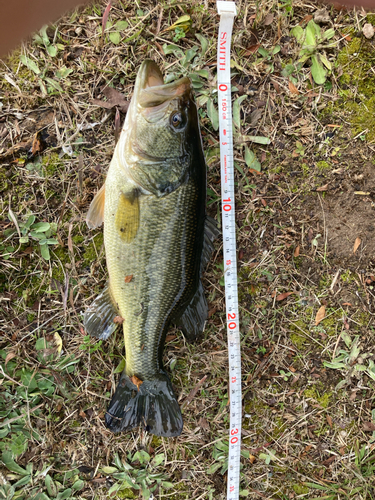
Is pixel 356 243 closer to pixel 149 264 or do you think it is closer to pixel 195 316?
pixel 195 316

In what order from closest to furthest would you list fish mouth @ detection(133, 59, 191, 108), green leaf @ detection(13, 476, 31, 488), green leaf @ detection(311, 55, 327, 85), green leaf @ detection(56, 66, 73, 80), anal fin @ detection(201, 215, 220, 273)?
1. fish mouth @ detection(133, 59, 191, 108)
2. anal fin @ detection(201, 215, 220, 273)
3. green leaf @ detection(13, 476, 31, 488)
4. green leaf @ detection(56, 66, 73, 80)
5. green leaf @ detection(311, 55, 327, 85)

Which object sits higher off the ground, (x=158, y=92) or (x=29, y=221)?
(x=158, y=92)

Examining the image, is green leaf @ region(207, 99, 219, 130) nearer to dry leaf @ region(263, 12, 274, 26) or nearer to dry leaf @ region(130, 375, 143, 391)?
dry leaf @ region(263, 12, 274, 26)

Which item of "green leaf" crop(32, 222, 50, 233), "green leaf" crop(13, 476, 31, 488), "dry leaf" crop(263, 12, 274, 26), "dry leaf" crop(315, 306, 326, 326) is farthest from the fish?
"dry leaf" crop(263, 12, 274, 26)

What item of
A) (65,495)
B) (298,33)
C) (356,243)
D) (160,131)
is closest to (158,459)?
(65,495)

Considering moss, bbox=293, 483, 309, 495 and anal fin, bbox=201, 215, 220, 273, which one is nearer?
anal fin, bbox=201, 215, 220, 273

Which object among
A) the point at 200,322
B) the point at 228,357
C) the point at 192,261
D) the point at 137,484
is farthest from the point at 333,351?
the point at 137,484

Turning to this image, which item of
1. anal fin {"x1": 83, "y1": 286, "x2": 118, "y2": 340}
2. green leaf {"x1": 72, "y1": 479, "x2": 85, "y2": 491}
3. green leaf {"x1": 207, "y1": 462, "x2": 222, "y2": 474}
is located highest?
anal fin {"x1": 83, "y1": 286, "x2": 118, "y2": 340}
